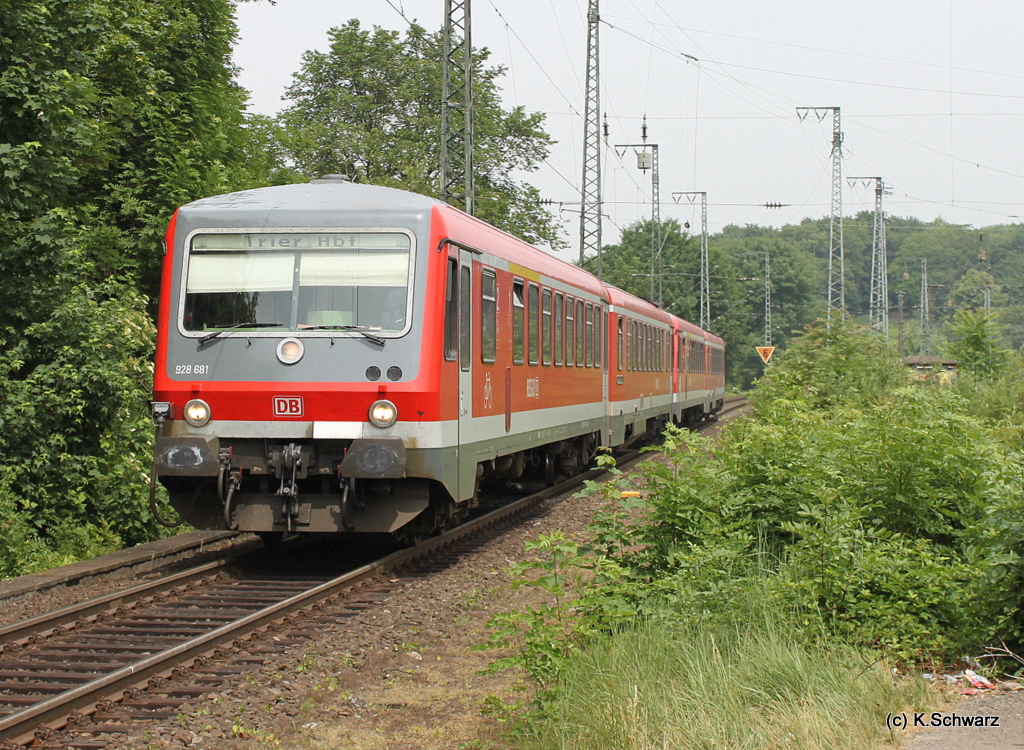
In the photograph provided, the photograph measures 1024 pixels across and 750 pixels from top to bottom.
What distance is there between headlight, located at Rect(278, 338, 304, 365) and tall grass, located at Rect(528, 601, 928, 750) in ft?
14.0

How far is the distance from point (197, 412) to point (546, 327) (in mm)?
5456

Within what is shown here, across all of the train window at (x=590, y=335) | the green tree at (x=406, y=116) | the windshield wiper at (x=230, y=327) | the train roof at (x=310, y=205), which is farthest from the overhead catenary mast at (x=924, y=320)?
the windshield wiper at (x=230, y=327)

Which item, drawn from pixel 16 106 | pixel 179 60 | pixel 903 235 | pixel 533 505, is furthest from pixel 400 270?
pixel 903 235

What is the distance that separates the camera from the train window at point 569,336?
49.3ft

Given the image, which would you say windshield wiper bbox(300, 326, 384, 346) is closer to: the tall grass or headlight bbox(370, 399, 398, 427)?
headlight bbox(370, 399, 398, 427)

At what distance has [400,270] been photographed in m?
9.36

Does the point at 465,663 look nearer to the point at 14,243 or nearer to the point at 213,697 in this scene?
the point at 213,697

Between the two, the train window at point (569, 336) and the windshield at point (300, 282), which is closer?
the windshield at point (300, 282)

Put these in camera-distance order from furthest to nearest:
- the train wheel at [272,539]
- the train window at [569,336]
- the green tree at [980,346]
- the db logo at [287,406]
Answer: the green tree at [980,346], the train window at [569,336], the train wheel at [272,539], the db logo at [287,406]

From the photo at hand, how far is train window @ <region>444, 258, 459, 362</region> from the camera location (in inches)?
375

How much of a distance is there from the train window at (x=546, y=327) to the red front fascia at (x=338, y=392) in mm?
4232

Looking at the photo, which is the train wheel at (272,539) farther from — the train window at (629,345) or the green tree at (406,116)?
the green tree at (406,116)

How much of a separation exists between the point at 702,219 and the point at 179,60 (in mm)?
33710

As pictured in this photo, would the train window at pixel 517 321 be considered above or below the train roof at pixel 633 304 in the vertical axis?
below
